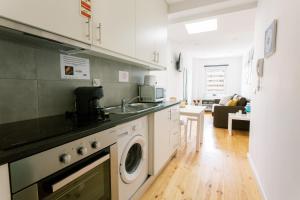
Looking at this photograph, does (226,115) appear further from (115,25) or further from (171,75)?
(115,25)

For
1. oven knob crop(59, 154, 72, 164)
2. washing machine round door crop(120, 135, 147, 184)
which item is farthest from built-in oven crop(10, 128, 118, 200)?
washing machine round door crop(120, 135, 147, 184)

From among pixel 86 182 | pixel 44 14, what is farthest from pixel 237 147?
pixel 44 14

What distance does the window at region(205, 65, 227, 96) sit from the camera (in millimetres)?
7324

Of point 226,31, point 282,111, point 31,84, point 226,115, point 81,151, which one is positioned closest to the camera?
point 81,151

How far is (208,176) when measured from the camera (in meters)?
2.01

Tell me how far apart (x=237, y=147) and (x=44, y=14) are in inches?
132

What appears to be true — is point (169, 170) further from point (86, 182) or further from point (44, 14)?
point (44, 14)

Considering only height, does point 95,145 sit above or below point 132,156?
above

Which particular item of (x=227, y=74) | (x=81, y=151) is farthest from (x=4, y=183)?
(x=227, y=74)

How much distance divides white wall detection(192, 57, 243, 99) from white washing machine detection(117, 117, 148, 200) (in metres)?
6.60

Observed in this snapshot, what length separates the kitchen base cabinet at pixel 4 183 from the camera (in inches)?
22.6

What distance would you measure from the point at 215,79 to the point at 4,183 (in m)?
7.90

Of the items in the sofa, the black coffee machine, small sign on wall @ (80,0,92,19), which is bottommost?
the sofa

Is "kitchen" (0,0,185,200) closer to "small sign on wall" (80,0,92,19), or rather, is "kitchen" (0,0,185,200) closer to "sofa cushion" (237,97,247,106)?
"small sign on wall" (80,0,92,19)
